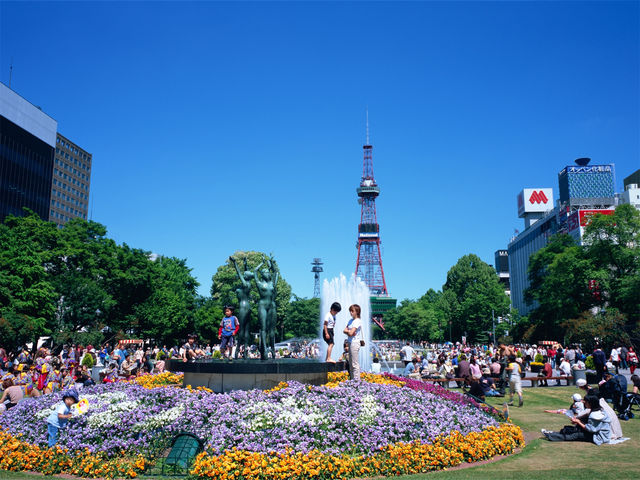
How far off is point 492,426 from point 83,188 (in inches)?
4563

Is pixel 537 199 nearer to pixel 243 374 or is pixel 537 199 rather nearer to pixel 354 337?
pixel 354 337

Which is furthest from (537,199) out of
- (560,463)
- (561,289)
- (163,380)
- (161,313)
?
(560,463)

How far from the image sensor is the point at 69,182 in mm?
105875

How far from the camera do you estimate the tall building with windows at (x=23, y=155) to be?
215ft

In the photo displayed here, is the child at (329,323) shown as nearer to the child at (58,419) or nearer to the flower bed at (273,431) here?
the flower bed at (273,431)

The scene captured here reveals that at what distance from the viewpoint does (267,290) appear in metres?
14.6

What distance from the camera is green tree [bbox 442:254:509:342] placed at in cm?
7825

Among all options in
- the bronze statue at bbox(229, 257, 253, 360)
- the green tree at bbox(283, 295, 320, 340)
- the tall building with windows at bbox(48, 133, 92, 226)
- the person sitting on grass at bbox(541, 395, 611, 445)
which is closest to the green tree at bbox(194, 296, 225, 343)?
the green tree at bbox(283, 295, 320, 340)

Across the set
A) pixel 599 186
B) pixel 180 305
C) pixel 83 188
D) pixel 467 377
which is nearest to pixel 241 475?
pixel 467 377

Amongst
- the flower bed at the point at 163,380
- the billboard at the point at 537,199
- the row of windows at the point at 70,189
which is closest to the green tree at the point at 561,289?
the flower bed at the point at 163,380

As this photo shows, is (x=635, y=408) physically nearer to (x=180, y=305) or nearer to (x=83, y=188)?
(x=180, y=305)

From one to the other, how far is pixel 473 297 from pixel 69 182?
8295cm

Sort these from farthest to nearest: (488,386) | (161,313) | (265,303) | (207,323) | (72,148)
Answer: (72,148)
(207,323)
(161,313)
(488,386)
(265,303)

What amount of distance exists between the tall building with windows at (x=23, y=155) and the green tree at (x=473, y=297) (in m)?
65.0
